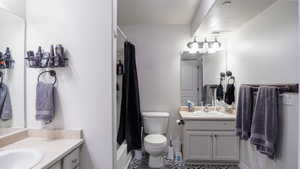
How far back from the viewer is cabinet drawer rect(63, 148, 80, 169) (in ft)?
4.12

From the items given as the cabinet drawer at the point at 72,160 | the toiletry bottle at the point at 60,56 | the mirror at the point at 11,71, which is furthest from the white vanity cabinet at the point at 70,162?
the toiletry bottle at the point at 60,56

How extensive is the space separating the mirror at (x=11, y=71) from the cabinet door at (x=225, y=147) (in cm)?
250

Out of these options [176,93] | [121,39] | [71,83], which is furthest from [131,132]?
[121,39]

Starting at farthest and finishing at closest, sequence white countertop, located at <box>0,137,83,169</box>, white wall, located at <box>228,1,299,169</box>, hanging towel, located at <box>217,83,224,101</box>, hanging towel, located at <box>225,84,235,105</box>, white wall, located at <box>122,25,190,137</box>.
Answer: white wall, located at <box>122,25,190,137</box>
hanging towel, located at <box>217,83,224,101</box>
hanging towel, located at <box>225,84,235,105</box>
white wall, located at <box>228,1,299,169</box>
white countertop, located at <box>0,137,83,169</box>

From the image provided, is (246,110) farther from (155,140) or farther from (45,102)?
(45,102)

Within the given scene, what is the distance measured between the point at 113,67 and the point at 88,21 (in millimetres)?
477

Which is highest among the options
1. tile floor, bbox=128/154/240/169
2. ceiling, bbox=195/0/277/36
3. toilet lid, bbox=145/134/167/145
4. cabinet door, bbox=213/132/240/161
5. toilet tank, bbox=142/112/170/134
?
ceiling, bbox=195/0/277/36

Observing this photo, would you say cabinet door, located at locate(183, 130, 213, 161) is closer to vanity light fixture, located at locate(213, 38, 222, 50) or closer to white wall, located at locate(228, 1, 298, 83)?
white wall, located at locate(228, 1, 298, 83)

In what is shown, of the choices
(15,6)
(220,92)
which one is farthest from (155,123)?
(15,6)

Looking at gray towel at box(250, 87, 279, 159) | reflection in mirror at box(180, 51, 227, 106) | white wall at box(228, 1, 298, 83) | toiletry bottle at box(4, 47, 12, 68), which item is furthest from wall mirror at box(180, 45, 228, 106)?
toiletry bottle at box(4, 47, 12, 68)

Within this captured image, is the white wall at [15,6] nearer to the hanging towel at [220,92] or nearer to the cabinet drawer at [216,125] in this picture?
the cabinet drawer at [216,125]

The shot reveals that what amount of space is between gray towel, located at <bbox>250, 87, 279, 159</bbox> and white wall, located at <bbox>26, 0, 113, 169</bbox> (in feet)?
5.21

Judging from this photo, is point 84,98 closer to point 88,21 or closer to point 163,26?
point 88,21

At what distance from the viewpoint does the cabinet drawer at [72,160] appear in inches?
49.5
